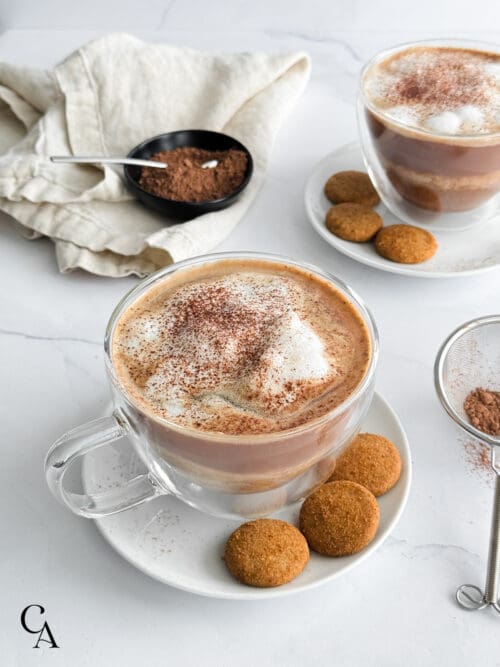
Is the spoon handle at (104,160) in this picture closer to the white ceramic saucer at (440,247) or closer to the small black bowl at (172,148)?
the small black bowl at (172,148)

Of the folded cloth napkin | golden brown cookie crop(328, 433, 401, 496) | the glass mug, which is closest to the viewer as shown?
golden brown cookie crop(328, 433, 401, 496)

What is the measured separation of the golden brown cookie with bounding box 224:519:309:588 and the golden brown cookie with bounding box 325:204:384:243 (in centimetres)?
70

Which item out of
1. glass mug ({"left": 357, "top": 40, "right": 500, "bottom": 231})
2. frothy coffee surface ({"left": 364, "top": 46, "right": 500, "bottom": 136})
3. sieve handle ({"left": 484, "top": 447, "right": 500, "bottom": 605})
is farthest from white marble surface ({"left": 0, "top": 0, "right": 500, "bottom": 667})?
frothy coffee surface ({"left": 364, "top": 46, "right": 500, "bottom": 136})

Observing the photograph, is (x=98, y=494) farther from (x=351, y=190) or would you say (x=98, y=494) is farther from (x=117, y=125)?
(x=117, y=125)

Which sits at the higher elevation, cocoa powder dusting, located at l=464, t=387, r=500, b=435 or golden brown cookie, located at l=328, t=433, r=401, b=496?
golden brown cookie, located at l=328, t=433, r=401, b=496

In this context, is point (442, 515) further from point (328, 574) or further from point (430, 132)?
point (430, 132)

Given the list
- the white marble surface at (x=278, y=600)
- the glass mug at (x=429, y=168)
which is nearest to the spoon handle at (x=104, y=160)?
the white marble surface at (x=278, y=600)

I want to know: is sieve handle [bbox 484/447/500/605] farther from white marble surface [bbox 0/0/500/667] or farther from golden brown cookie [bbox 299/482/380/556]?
golden brown cookie [bbox 299/482/380/556]

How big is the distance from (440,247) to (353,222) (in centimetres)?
18

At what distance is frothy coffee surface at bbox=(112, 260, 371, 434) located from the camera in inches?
39.8

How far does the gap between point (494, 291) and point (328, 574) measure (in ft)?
2.45

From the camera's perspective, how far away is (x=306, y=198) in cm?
172

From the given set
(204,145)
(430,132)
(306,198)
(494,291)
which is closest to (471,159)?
(430,132)

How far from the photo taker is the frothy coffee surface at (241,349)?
3.32 ft
